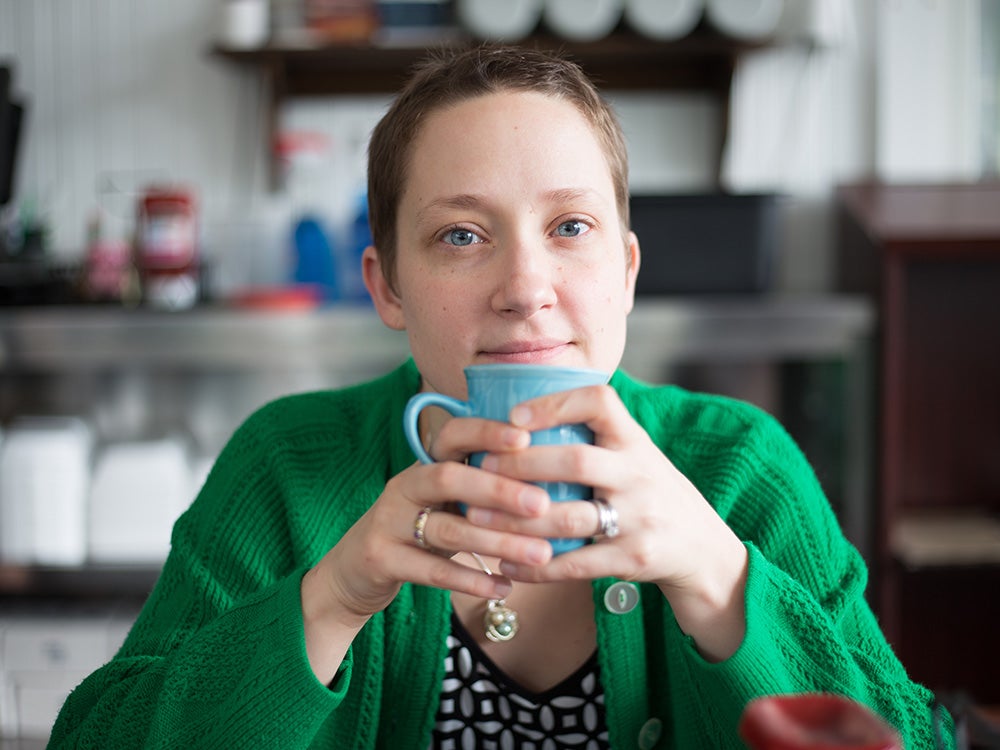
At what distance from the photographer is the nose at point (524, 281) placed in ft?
2.87

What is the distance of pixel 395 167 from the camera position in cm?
104

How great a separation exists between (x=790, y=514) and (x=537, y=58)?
21.2 inches

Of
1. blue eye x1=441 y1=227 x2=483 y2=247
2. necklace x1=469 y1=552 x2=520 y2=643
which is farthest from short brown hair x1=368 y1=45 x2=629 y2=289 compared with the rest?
necklace x1=469 y1=552 x2=520 y2=643

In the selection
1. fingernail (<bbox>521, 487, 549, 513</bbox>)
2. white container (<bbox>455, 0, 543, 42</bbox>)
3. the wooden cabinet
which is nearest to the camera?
fingernail (<bbox>521, 487, 549, 513</bbox>)

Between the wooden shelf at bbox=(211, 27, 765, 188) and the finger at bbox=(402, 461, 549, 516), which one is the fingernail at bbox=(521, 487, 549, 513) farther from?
the wooden shelf at bbox=(211, 27, 765, 188)

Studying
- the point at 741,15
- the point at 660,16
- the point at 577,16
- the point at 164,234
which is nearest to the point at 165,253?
the point at 164,234

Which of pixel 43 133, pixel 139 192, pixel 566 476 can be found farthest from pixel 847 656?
pixel 43 133

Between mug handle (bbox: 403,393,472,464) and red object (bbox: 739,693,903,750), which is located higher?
mug handle (bbox: 403,393,472,464)

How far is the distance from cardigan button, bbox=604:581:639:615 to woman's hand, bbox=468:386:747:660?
206 mm

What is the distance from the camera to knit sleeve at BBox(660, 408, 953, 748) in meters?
0.84

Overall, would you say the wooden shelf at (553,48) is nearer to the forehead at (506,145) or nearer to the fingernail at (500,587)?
the forehead at (506,145)

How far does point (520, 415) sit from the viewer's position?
2.19ft

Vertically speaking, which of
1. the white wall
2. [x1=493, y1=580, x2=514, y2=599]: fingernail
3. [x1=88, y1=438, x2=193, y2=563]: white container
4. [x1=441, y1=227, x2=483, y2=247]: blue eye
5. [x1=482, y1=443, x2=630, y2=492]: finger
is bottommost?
[x1=88, y1=438, x2=193, y2=563]: white container

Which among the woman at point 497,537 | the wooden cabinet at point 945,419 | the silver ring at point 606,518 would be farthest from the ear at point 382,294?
the wooden cabinet at point 945,419
